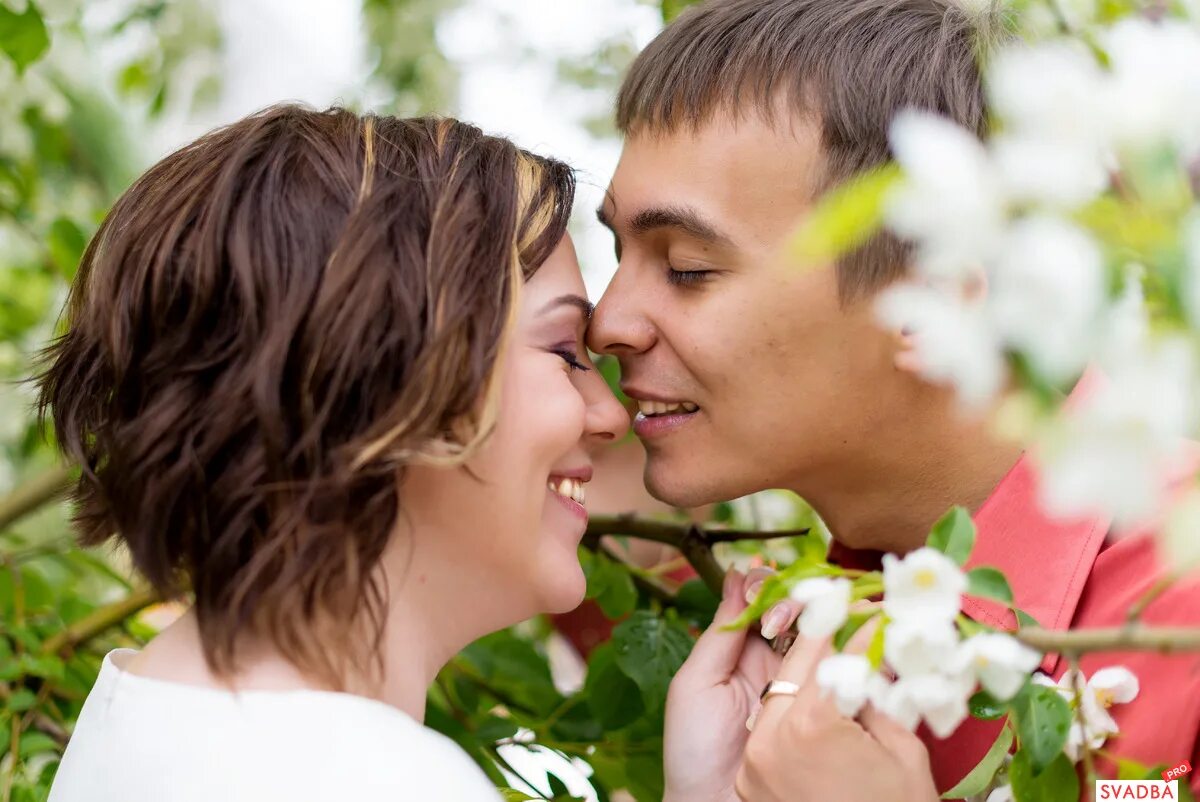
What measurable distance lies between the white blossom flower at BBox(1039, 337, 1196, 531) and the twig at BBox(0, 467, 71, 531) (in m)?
1.87

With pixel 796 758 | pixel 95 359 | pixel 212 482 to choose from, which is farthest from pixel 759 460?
pixel 95 359

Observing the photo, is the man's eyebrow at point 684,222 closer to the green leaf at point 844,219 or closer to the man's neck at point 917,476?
the man's neck at point 917,476

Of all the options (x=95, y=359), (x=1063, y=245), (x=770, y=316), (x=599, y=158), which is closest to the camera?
(x=1063, y=245)

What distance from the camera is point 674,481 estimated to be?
1.66 m

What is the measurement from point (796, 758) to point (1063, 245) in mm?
788

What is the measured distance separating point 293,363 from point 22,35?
83 cm

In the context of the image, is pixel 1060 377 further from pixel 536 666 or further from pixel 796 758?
pixel 536 666

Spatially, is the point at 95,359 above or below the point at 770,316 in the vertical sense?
above

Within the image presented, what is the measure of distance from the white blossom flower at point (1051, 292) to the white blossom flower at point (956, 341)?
0.04 feet

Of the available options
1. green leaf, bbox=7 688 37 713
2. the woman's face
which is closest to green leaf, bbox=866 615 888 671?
the woman's face

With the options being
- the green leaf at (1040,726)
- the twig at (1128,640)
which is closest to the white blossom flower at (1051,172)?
the twig at (1128,640)

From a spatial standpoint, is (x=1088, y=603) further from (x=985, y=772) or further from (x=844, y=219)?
(x=844, y=219)

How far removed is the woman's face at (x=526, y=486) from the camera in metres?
1.33

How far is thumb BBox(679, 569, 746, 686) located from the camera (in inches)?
60.0
